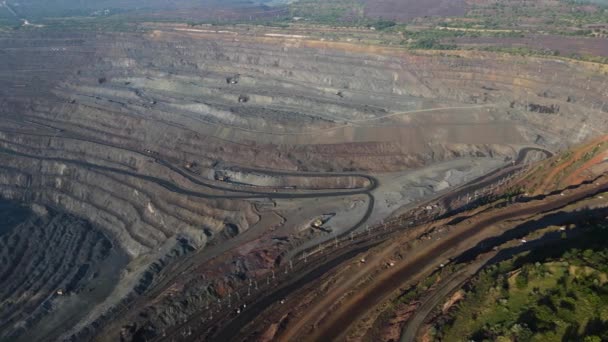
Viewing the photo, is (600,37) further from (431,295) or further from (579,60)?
(431,295)

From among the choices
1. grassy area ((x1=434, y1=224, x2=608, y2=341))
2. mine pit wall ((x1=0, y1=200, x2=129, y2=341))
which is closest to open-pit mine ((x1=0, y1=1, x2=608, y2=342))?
mine pit wall ((x1=0, y1=200, x2=129, y2=341))

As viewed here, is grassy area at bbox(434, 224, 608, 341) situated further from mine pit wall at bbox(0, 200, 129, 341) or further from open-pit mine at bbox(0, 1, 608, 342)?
mine pit wall at bbox(0, 200, 129, 341)

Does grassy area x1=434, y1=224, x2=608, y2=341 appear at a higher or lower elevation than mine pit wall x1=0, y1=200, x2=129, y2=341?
higher

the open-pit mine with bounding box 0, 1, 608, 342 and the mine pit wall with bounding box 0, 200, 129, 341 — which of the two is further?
the mine pit wall with bounding box 0, 200, 129, 341

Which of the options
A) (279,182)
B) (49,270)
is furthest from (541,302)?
(49,270)

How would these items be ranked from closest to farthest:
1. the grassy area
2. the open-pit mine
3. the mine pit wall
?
the grassy area → the open-pit mine → the mine pit wall

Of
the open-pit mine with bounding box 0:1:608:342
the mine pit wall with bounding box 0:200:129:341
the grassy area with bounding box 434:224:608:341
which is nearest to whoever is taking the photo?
the grassy area with bounding box 434:224:608:341

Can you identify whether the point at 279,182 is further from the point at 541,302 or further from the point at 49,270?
the point at 541,302

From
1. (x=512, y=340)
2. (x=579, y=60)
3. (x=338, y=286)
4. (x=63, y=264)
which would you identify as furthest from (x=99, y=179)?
(x=579, y=60)
